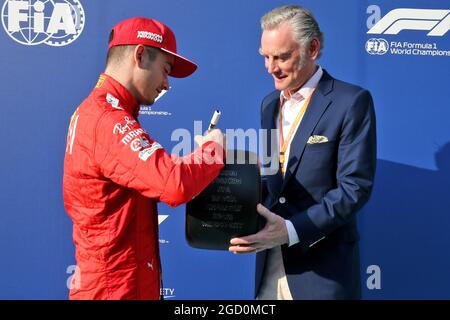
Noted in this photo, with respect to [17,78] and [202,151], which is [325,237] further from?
[17,78]

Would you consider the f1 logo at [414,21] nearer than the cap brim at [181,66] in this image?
No

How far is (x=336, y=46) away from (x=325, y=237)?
3.31 feet

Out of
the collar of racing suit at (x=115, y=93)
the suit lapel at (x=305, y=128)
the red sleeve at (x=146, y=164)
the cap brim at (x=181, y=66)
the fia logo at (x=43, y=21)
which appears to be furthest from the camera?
the fia logo at (x=43, y=21)

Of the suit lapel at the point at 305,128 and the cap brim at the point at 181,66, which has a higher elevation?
the cap brim at the point at 181,66

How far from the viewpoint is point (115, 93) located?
5.20ft

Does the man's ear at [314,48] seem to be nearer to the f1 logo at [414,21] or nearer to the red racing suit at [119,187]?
the red racing suit at [119,187]

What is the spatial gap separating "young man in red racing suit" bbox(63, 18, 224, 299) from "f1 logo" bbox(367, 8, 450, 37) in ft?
3.94

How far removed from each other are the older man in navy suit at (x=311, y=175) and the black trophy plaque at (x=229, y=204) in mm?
90

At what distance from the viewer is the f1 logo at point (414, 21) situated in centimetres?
248

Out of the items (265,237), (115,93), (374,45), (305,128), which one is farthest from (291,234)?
(374,45)

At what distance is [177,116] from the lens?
8.13ft

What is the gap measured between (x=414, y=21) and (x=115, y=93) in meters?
1.50

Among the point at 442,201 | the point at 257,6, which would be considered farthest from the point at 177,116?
the point at 442,201

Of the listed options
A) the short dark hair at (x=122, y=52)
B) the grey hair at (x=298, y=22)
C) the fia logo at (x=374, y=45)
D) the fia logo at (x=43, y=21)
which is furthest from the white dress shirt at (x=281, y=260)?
the fia logo at (x=43, y=21)
